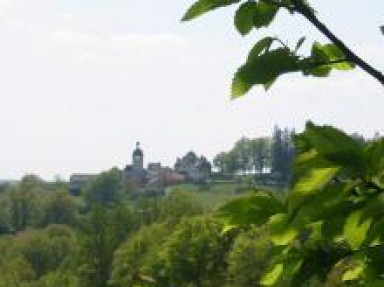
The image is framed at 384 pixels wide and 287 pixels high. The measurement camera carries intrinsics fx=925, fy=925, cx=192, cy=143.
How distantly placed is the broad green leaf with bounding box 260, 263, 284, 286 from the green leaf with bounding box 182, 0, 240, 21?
2.29 ft

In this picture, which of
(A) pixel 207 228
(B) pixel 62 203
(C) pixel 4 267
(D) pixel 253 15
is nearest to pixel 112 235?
(C) pixel 4 267

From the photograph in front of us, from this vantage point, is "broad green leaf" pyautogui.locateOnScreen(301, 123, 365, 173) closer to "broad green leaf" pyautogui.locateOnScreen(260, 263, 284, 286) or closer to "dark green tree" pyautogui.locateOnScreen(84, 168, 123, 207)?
"broad green leaf" pyautogui.locateOnScreen(260, 263, 284, 286)

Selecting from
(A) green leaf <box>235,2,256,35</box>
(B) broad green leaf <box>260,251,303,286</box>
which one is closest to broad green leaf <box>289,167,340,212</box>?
(B) broad green leaf <box>260,251,303,286</box>

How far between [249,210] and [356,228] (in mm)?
266

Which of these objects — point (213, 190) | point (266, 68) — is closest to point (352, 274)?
point (266, 68)

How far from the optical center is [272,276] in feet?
8.18

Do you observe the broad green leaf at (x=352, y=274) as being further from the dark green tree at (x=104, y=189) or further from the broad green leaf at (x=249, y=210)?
the dark green tree at (x=104, y=189)

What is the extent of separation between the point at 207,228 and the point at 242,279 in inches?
275

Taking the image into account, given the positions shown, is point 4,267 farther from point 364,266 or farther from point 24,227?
point 364,266

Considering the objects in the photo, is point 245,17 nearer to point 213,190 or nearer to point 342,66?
point 342,66

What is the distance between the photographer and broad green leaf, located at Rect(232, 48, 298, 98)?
2391mm

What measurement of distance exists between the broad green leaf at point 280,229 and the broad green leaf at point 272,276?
20 cm

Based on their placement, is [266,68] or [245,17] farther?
[245,17]

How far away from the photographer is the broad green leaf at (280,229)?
2.24 metres
